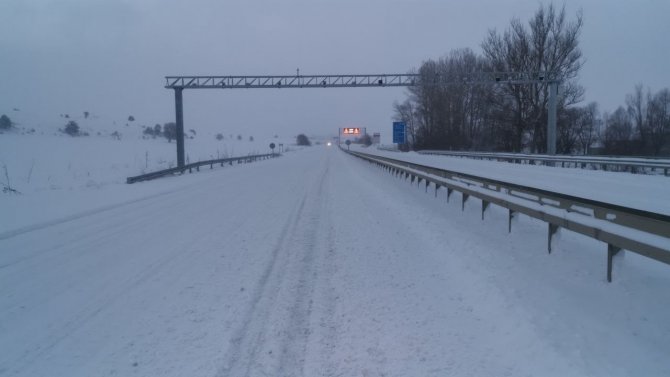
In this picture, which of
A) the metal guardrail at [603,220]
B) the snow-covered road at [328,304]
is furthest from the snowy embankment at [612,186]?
the snow-covered road at [328,304]

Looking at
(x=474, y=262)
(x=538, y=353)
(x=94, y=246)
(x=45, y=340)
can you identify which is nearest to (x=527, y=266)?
(x=474, y=262)

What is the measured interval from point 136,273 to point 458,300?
478 centimetres

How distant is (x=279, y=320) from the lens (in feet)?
18.5

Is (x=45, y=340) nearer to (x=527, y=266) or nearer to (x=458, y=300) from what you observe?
(x=458, y=300)

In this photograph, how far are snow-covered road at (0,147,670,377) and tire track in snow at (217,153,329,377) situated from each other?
0.07ft

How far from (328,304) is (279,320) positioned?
0.77 meters

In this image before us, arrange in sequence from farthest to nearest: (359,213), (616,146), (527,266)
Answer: (616,146)
(359,213)
(527,266)

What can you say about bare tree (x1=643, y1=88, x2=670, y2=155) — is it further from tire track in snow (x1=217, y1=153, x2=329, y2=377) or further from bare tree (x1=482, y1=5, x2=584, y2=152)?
tire track in snow (x1=217, y1=153, x2=329, y2=377)

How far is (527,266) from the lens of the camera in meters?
7.58

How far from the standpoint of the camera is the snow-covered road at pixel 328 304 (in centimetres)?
461

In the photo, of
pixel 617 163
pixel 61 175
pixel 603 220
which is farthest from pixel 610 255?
pixel 61 175

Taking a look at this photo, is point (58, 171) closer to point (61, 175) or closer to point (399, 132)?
point (61, 175)

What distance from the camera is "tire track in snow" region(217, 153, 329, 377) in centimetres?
457

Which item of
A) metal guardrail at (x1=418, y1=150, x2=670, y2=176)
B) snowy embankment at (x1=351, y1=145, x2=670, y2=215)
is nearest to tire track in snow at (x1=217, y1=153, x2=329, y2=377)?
snowy embankment at (x1=351, y1=145, x2=670, y2=215)
